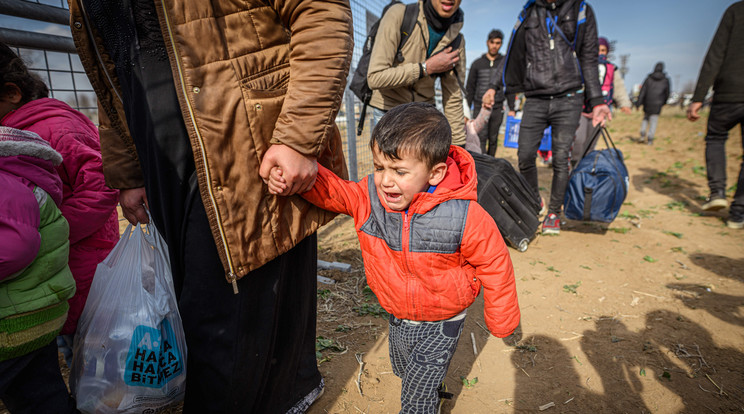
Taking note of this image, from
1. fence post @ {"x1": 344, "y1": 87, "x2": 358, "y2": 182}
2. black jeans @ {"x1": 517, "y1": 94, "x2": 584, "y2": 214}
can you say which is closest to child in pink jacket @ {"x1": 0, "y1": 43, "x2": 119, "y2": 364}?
fence post @ {"x1": 344, "y1": 87, "x2": 358, "y2": 182}

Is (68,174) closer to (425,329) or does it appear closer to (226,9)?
(226,9)

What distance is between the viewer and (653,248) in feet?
14.7

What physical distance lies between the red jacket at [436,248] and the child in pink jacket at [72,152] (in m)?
1.21

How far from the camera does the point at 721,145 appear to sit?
497 cm

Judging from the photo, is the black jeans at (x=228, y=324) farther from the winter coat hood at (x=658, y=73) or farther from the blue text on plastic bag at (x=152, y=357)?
the winter coat hood at (x=658, y=73)

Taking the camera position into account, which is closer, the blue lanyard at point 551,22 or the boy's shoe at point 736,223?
the blue lanyard at point 551,22

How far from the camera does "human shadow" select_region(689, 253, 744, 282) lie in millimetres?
3756

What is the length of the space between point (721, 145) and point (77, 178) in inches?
263

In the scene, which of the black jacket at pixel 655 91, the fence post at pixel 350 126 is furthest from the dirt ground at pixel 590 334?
the black jacket at pixel 655 91

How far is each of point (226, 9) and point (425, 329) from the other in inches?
59.4

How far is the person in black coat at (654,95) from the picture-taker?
40.7 ft

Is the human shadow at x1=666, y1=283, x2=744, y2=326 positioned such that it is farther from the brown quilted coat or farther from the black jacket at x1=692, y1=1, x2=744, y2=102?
the brown quilted coat

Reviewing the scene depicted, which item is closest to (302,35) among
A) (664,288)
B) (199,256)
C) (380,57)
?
(199,256)

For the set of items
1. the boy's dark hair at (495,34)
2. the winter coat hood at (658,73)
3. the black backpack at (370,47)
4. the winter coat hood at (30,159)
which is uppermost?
the winter coat hood at (658,73)
